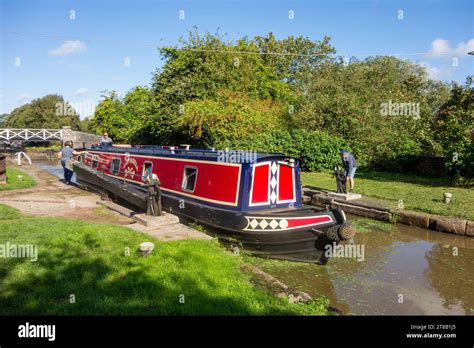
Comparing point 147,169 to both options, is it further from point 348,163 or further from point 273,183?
point 348,163

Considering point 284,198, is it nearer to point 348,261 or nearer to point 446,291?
point 348,261

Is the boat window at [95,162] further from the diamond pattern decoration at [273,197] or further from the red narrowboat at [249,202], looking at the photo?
the diamond pattern decoration at [273,197]

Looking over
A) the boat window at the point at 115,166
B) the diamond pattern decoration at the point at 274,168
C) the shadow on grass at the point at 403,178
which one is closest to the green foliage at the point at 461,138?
the shadow on grass at the point at 403,178

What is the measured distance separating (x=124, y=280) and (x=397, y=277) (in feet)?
15.8

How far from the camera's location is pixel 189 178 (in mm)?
8930

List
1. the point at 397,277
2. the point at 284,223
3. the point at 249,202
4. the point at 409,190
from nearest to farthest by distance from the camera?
the point at 397,277 → the point at 284,223 → the point at 249,202 → the point at 409,190

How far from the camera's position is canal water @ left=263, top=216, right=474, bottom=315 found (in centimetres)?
549

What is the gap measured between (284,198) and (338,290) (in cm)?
246

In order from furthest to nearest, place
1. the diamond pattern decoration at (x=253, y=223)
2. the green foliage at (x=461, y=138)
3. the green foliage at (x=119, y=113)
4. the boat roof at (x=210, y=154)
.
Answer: the green foliage at (x=119, y=113) → the green foliage at (x=461, y=138) → the boat roof at (x=210, y=154) → the diamond pattern decoration at (x=253, y=223)

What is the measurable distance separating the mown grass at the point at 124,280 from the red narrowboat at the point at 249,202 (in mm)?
961

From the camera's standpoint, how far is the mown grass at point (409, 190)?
33.0 ft

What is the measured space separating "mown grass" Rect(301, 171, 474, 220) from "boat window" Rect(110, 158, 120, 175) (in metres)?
7.26

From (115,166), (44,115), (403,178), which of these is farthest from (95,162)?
(44,115)
